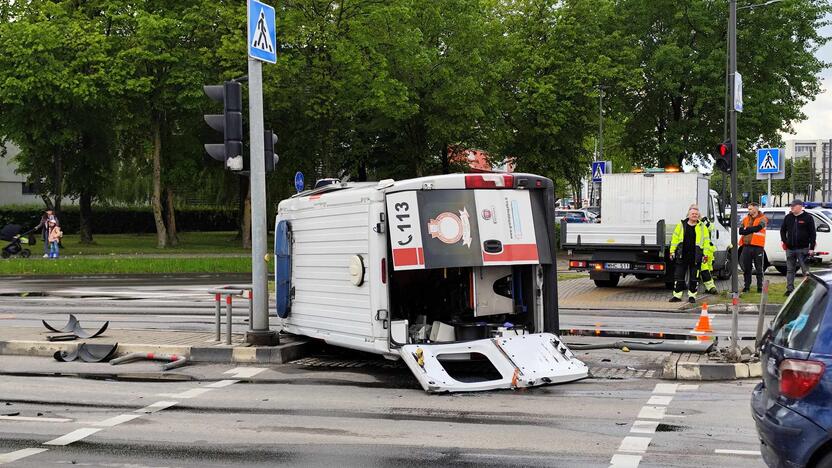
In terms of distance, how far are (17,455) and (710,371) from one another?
662 centimetres

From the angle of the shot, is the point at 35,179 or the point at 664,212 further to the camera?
the point at 35,179

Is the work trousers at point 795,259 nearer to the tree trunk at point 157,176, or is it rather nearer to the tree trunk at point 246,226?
the tree trunk at point 246,226

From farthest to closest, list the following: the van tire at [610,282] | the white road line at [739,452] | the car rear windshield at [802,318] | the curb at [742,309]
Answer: the van tire at [610,282] → the curb at [742,309] → the white road line at [739,452] → the car rear windshield at [802,318]

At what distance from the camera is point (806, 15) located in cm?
4028

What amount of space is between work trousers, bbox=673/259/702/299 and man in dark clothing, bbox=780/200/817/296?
5.75ft

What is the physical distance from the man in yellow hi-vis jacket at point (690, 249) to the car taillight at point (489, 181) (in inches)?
350

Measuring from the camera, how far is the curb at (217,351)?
11273 millimetres

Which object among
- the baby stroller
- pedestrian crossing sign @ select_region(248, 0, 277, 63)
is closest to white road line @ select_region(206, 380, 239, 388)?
pedestrian crossing sign @ select_region(248, 0, 277, 63)

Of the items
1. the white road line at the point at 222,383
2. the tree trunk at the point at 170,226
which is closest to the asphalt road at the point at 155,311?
the white road line at the point at 222,383

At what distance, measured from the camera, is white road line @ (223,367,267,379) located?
1044cm

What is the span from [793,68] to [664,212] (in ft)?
71.5

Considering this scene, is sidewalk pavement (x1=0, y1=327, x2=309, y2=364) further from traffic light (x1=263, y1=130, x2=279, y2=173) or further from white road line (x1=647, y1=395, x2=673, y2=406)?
white road line (x1=647, y1=395, x2=673, y2=406)

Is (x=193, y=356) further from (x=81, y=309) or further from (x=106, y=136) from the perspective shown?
(x=106, y=136)

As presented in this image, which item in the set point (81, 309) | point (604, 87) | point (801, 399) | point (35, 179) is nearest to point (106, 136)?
point (35, 179)
